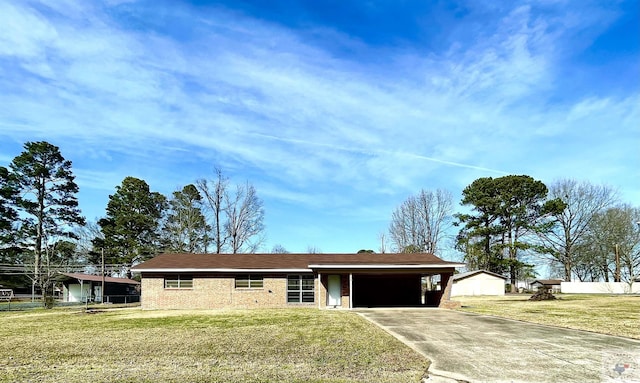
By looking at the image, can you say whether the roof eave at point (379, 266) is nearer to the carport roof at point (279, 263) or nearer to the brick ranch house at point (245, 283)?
the carport roof at point (279, 263)

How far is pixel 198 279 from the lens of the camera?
82.4 feet

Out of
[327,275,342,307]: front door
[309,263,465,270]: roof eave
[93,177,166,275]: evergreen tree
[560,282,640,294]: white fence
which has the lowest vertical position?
[560,282,640,294]: white fence

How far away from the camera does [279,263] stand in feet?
86.2

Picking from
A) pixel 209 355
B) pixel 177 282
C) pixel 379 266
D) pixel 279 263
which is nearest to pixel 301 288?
pixel 279 263

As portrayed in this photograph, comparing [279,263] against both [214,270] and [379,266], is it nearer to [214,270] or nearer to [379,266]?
[214,270]

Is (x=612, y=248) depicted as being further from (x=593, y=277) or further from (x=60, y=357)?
(x=60, y=357)

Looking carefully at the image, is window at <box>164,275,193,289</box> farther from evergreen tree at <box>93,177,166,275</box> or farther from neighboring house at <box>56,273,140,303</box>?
evergreen tree at <box>93,177,166,275</box>

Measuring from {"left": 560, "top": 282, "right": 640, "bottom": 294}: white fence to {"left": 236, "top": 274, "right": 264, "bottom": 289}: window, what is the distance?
3811 centimetres

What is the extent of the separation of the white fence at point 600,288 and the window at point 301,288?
116ft

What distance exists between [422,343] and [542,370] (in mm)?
3484

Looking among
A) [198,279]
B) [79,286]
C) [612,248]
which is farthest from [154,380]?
[612,248]

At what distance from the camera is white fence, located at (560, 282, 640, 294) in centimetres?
4425

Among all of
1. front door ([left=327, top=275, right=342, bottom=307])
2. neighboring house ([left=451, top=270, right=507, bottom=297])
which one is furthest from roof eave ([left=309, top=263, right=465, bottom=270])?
neighboring house ([left=451, top=270, right=507, bottom=297])

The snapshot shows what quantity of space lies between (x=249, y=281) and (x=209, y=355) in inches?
640
